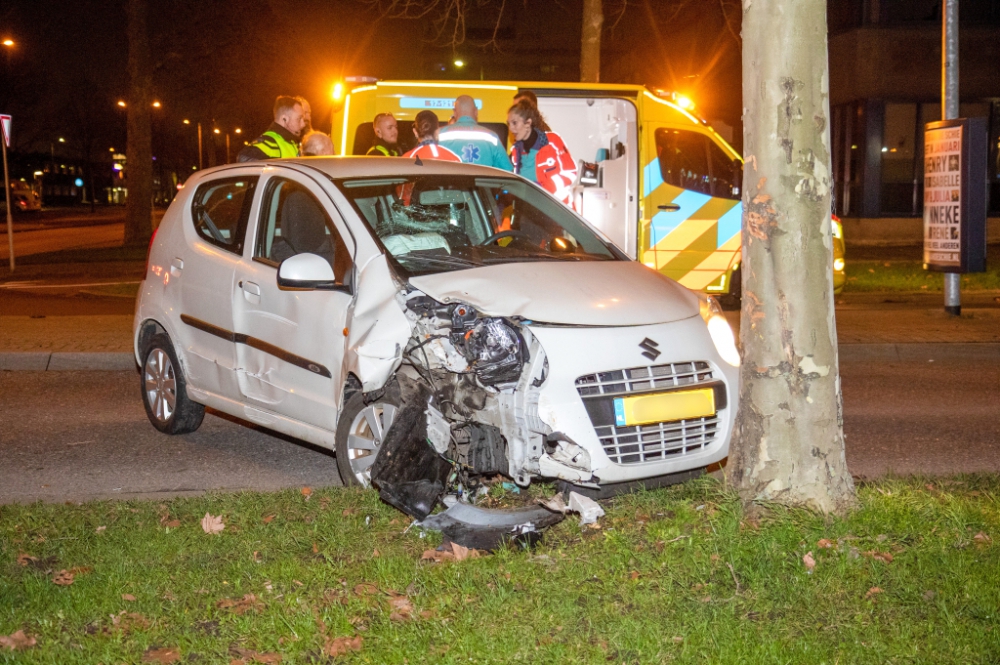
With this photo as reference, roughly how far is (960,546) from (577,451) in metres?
1.53

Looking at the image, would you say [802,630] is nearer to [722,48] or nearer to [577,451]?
[577,451]

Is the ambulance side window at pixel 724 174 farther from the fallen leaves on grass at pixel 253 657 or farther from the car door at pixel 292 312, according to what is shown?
the fallen leaves on grass at pixel 253 657

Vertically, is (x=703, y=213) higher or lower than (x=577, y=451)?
higher

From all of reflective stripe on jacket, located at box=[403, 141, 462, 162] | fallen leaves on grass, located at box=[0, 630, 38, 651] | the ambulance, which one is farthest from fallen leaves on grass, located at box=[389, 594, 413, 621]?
the ambulance

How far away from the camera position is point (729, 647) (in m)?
3.54

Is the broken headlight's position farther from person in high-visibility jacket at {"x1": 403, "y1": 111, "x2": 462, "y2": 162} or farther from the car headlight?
person in high-visibility jacket at {"x1": 403, "y1": 111, "x2": 462, "y2": 162}

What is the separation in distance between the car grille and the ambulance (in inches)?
253

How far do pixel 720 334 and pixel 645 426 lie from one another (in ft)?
2.42

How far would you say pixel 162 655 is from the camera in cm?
362

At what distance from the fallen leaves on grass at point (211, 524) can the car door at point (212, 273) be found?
143 cm

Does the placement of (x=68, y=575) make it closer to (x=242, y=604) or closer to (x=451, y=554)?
(x=242, y=604)

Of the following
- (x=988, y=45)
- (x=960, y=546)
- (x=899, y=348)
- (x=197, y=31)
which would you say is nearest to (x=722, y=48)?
(x=988, y=45)

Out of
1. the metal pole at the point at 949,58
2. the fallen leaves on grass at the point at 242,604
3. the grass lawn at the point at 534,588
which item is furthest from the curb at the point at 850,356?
the fallen leaves on grass at the point at 242,604

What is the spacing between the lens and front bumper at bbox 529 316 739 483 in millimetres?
4723
